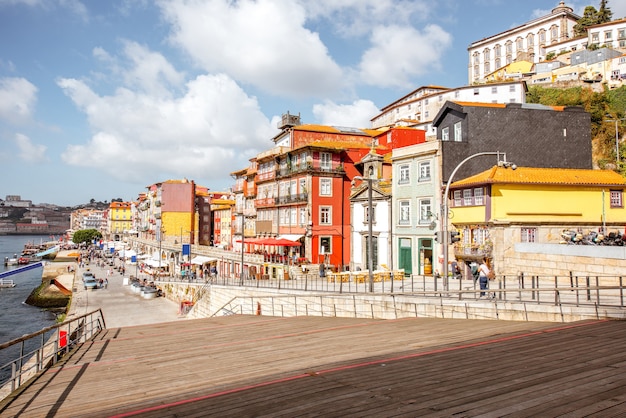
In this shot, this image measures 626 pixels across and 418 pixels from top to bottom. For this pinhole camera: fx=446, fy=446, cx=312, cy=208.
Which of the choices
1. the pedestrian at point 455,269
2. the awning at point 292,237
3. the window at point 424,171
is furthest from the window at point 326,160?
the pedestrian at point 455,269

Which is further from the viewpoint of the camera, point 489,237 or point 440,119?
point 440,119

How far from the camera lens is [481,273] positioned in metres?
20.3

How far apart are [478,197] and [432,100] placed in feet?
188

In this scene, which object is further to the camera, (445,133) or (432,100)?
(432,100)

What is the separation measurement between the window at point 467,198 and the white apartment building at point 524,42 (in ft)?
265

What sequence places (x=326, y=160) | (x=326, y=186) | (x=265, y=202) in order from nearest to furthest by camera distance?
1. (x=326, y=186)
2. (x=326, y=160)
3. (x=265, y=202)

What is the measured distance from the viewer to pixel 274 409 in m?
6.88

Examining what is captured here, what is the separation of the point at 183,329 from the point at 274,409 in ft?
37.8

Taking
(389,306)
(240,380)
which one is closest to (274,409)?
(240,380)

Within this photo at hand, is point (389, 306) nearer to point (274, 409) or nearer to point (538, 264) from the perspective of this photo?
point (538, 264)

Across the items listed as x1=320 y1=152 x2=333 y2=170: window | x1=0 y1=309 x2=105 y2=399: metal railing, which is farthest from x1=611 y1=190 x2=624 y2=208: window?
x1=0 y1=309 x2=105 y2=399: metal railing

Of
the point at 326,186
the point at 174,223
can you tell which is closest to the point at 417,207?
the point at 326,186

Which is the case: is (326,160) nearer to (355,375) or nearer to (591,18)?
(355,375)

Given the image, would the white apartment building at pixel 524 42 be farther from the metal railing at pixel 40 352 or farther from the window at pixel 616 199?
the metal railing at pixel 40 352
